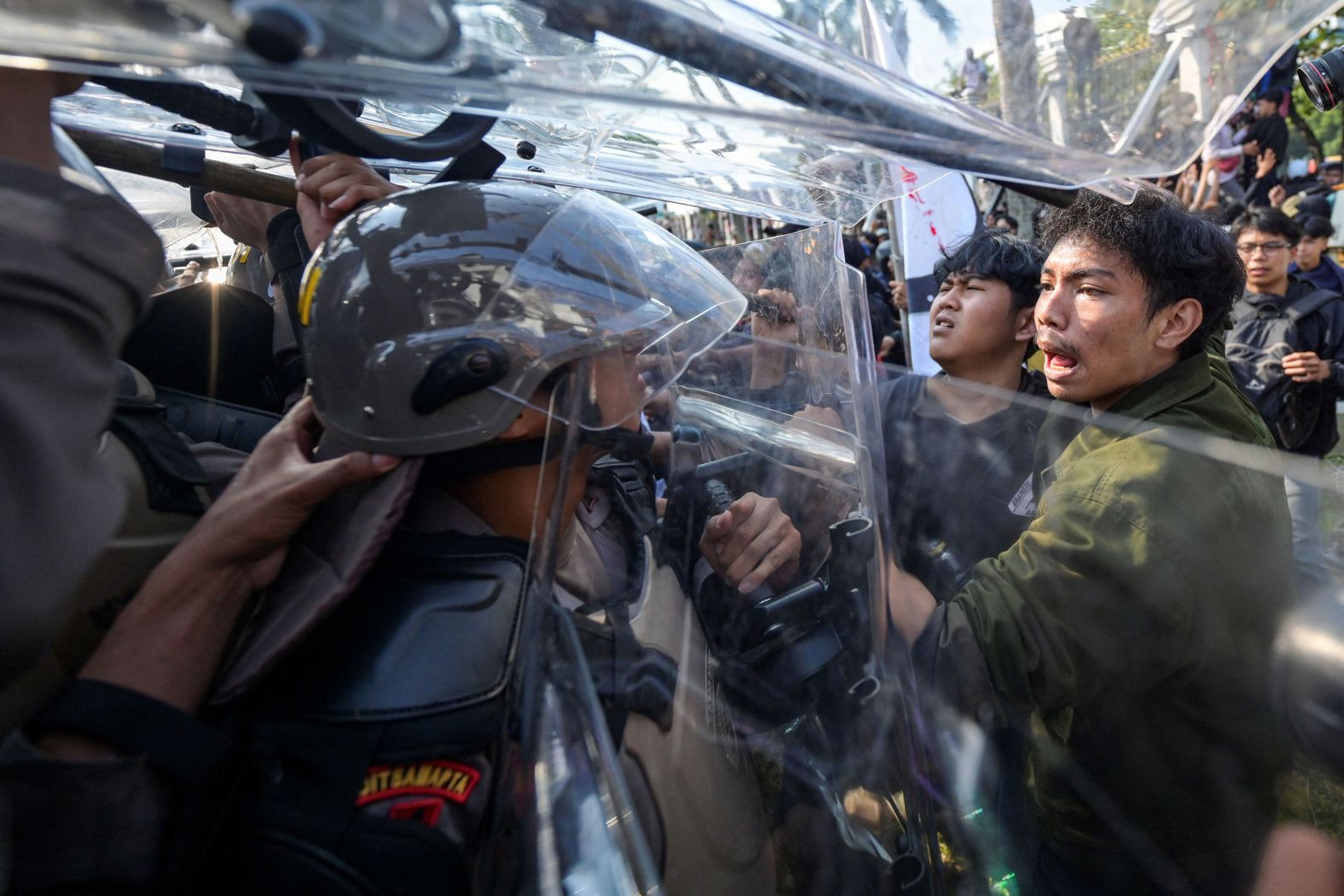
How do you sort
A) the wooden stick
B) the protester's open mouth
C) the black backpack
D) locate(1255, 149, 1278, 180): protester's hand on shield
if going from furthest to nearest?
locate(1255, 149, 1278, 180): protester's hand on shield
the black backpack
the protester's open mouth
the wooden stick

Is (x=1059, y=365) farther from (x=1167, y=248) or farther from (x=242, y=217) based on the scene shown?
(x=242, y=217)

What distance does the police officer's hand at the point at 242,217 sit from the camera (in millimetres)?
2463

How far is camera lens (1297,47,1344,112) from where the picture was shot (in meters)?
1.72

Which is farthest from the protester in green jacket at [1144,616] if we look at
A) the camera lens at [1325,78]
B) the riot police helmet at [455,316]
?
the riot police helmet at [455,316]

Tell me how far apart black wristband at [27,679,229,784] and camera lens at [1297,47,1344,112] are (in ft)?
8.10

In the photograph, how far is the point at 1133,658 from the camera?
1404mm

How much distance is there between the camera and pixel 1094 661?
1.39 meters

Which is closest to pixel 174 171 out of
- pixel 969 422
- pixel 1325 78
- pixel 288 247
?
pixel 288 247

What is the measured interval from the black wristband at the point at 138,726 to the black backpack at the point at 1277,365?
485cm

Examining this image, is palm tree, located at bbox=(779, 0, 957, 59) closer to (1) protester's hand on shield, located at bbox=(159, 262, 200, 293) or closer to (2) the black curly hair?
(2) the black curly hair

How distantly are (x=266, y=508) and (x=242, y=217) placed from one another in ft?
5.72

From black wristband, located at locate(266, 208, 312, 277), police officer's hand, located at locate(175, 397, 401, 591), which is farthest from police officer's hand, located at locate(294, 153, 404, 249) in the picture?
police officer's hand, located at locate(175, 397, 401, 591)

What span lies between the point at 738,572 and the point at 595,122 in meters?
0.71

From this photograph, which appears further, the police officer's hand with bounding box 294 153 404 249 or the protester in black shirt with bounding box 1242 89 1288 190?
the protester in black shirt with bounding box 1242 89 1288 190
